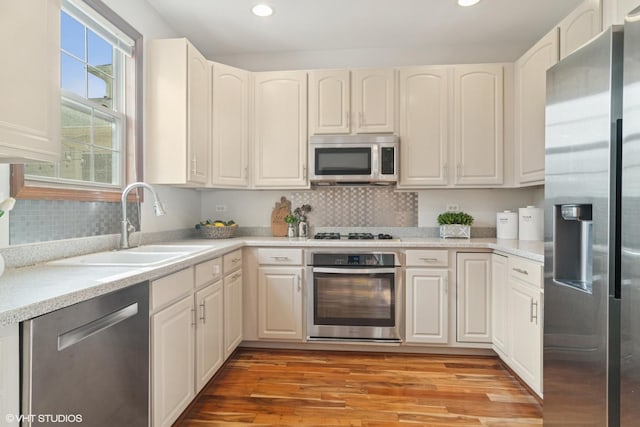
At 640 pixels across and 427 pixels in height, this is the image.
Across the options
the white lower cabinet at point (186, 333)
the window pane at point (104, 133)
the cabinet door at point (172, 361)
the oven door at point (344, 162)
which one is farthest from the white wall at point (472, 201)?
the cabinet door at point (172, 361)

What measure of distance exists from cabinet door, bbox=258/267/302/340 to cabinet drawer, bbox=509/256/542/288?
152 cm

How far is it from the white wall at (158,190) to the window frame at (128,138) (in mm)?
65

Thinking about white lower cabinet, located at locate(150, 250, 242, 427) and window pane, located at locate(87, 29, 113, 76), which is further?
window pane, located at locate(87, 29, 113, 76)

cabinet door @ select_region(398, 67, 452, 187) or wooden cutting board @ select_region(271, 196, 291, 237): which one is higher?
cabinet door @ select_region(398, 67, 452, 187)

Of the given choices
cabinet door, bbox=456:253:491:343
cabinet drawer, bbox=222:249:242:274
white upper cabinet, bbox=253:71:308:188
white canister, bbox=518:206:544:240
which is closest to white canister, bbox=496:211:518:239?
white canister, bbox=518:206:544:240

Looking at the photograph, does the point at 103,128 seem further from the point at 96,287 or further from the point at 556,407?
the point at 556,407

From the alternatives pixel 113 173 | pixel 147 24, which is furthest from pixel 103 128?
pixel 147 24

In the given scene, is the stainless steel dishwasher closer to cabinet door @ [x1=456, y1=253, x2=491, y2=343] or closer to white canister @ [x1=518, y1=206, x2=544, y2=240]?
cabinet door @ [x1=456, y1=253, x2=491, y2=343]

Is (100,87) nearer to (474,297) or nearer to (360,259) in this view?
(360,259)

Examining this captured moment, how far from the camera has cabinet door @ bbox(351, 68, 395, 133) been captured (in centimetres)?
301

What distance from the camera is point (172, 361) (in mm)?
1733

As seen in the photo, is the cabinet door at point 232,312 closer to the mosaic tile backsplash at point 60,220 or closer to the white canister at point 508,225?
the mosaic tile backsplash at point 60,220

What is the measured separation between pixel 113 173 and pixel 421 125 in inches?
92.9

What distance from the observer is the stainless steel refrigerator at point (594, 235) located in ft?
3.82
